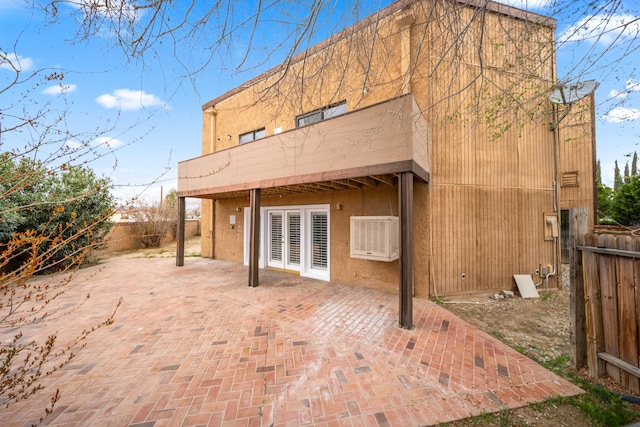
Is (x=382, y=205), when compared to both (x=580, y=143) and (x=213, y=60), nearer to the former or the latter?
(x=213, y=60)

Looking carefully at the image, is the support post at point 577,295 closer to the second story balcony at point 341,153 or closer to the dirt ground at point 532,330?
the dirt ground at point 532,330

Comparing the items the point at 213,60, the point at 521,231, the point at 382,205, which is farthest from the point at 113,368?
the point at 521,231

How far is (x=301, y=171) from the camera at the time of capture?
6.29m

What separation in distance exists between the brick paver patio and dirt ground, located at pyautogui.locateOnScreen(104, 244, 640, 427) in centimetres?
17

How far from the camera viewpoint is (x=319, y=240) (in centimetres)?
819

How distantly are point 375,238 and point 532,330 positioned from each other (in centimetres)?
334

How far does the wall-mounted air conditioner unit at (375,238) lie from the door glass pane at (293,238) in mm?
2852

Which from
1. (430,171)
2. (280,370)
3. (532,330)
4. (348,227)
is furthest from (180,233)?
(532,330)

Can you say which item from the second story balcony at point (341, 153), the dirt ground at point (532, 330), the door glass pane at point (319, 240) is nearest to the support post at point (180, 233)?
the second story balcony at point (341, 153)

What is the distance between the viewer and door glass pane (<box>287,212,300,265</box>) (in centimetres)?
874

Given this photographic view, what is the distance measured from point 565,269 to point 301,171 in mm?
10710

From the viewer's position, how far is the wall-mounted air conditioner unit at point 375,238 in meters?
5.86

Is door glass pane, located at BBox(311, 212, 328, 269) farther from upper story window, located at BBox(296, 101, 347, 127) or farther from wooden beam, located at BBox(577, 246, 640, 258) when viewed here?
wooden beam, located at BBox(577, 246, 640, 258)

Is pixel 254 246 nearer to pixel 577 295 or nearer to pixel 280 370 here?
pixel 280 370
